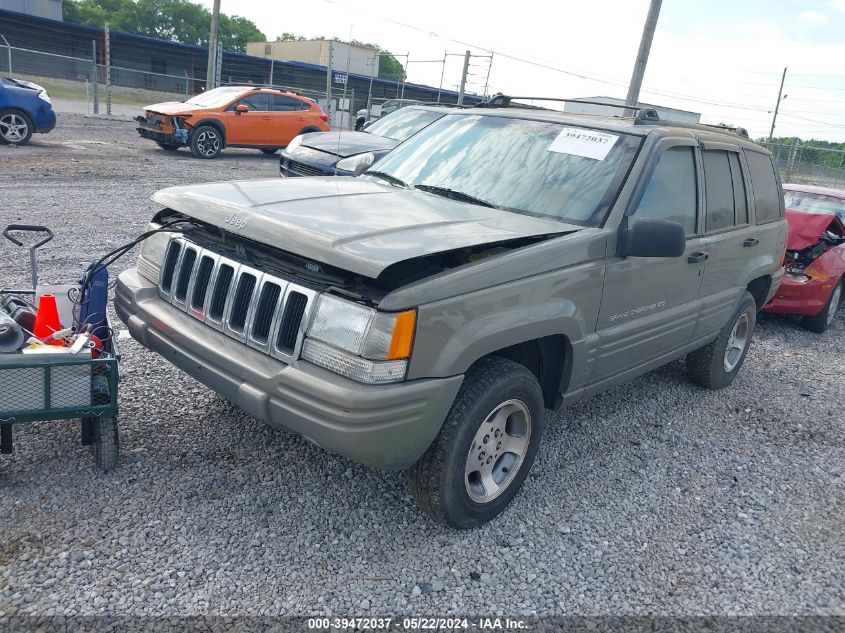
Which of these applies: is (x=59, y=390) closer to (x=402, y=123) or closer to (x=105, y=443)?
(x=105, y=443)

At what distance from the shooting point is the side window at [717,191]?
4.55 m

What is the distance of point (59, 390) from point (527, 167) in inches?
106

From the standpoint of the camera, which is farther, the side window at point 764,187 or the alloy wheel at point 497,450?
the side window at point 764,187

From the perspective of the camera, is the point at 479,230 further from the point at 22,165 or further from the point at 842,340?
the point at 22,165

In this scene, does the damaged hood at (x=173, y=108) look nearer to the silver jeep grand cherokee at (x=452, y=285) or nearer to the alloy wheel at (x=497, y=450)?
the silver jeep grand cherokee at (x=452, y=285)

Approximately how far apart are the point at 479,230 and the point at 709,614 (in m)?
1.94

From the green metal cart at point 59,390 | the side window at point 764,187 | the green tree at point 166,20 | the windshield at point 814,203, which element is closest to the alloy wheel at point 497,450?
the green metal cart at point 59,390

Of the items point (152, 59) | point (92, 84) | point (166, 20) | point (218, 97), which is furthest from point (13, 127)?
point (166, 20)

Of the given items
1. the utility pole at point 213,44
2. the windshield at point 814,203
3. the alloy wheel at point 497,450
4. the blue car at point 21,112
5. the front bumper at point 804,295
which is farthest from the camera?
the utility pole at point 213,44

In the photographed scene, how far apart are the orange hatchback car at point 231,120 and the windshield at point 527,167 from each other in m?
12.5

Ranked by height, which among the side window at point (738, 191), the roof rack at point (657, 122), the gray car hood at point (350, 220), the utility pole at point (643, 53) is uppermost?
the utility pole at point (643, 53)

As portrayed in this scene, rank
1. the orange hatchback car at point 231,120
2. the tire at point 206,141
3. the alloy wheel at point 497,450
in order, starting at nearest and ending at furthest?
the alloy wheel at point 497,450 < the orange hatchback car at point 231,120 < the tire at point 206,141

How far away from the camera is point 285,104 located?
17453 mm

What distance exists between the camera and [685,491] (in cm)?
395
